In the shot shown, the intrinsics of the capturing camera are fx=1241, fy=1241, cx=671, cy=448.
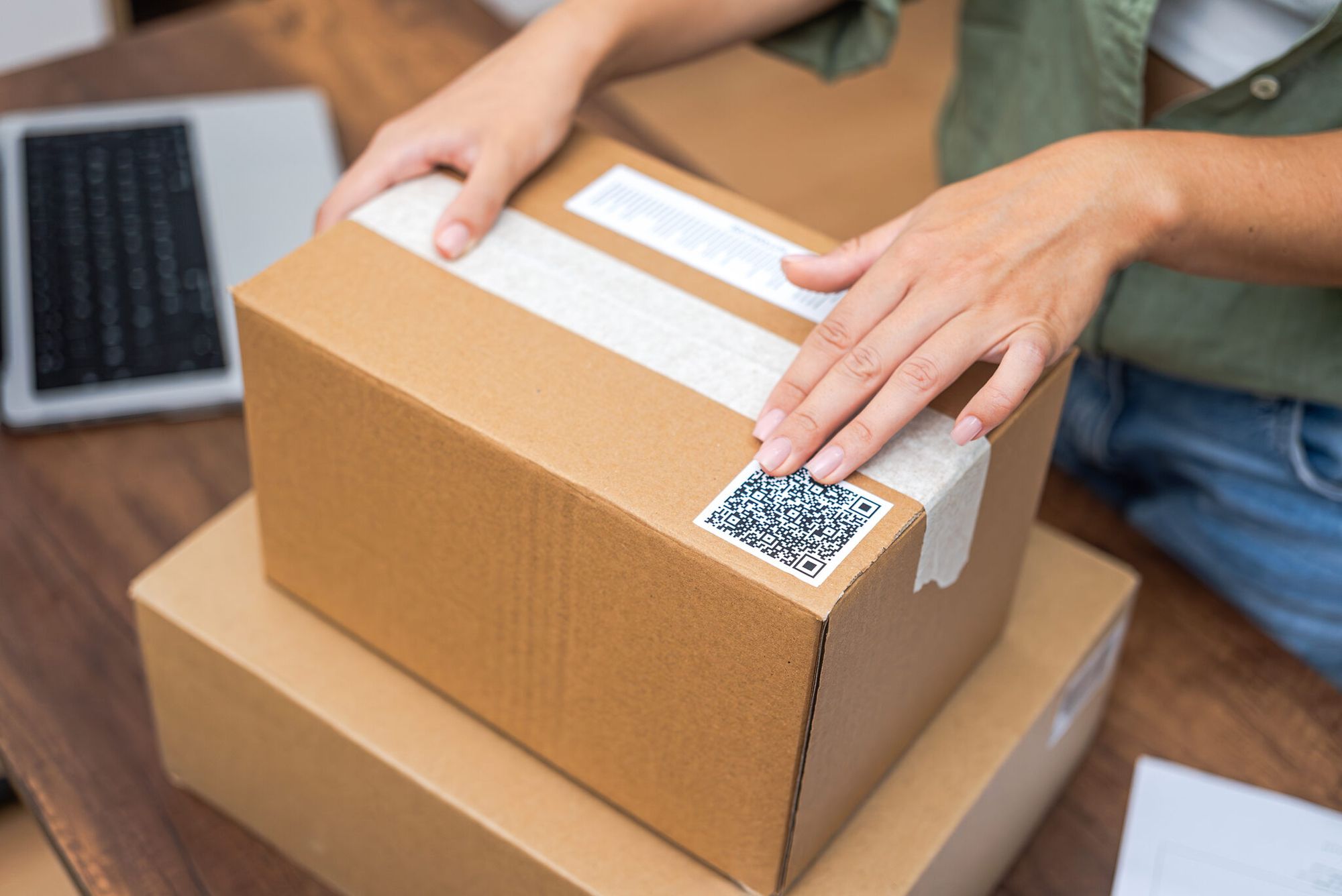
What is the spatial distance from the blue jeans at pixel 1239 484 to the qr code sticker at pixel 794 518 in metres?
0.44

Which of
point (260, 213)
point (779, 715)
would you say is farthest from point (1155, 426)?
point (260, 213)

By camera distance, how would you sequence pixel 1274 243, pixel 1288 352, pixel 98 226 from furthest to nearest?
pixel 98 226 < pixel 1288 352 < pixel 1274 243

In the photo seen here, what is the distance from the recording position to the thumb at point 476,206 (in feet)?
2.15

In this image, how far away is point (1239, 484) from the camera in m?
0.87

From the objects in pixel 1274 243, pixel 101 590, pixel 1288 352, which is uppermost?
pixel 1274 243

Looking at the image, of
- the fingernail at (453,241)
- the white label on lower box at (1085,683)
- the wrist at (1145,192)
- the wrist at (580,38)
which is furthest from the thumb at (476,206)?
the white label on lower box at (1085,683)

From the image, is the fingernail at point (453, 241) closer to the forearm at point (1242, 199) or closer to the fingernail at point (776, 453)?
the fingernail at point (776, 453)

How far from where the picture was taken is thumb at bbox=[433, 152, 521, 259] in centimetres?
65

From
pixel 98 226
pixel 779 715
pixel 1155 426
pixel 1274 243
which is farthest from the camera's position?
pixel 98 226

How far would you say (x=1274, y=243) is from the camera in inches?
25.8

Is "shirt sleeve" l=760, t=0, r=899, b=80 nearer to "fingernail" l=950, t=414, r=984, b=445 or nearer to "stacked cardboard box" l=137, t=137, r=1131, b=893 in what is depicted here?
"stacked cardboard box" l=137, t=137, r=1131, b=893

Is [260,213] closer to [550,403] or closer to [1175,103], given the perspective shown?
[550,403]

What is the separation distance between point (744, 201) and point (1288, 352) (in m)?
0.37

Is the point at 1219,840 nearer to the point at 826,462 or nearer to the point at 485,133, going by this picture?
the point at 826,462
